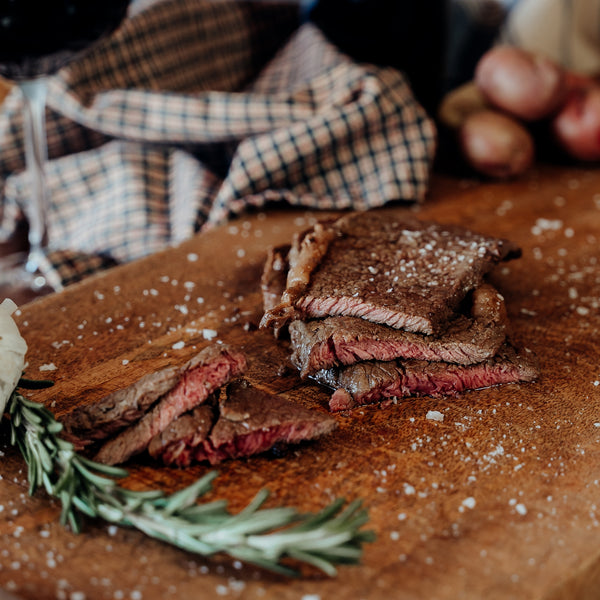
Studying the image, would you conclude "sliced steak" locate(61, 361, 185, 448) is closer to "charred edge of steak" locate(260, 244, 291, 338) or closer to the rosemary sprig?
the rosemary sprig

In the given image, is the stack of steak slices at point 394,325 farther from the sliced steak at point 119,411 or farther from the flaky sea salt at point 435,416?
the sliced steak at point 119,411

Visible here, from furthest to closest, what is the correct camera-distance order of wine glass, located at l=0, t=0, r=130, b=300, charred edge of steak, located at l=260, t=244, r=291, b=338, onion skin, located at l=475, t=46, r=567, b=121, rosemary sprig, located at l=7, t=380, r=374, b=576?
1. onion skin, located at l=475, t=46, r=567, b=121
2. wine glass, located at l=0, t=0, r=130, b=300
3. charred edge of steak, located at l=260, t=244, r=291, b=338
4. rosemary sprig, located at l=7, t=380, r=374, b=576

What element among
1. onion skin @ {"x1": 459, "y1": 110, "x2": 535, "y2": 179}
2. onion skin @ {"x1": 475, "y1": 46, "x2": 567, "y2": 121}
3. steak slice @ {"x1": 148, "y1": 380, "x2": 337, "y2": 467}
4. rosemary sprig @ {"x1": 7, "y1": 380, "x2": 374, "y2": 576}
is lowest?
onion skin @ {"x1": 459, "y1": 110, "x2": 535, "y2": 179}

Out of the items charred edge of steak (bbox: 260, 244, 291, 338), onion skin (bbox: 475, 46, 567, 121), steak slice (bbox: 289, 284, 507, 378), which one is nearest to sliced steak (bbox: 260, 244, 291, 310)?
charred edge of steak (bbox: 260, 244, 291, 338)

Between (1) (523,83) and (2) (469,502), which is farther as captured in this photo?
(1) (523,83)

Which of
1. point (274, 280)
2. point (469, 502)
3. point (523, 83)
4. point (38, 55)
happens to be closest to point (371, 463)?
point (469, 502)

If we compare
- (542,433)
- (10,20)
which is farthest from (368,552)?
(10,20)

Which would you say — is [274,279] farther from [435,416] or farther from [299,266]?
[435,416]
